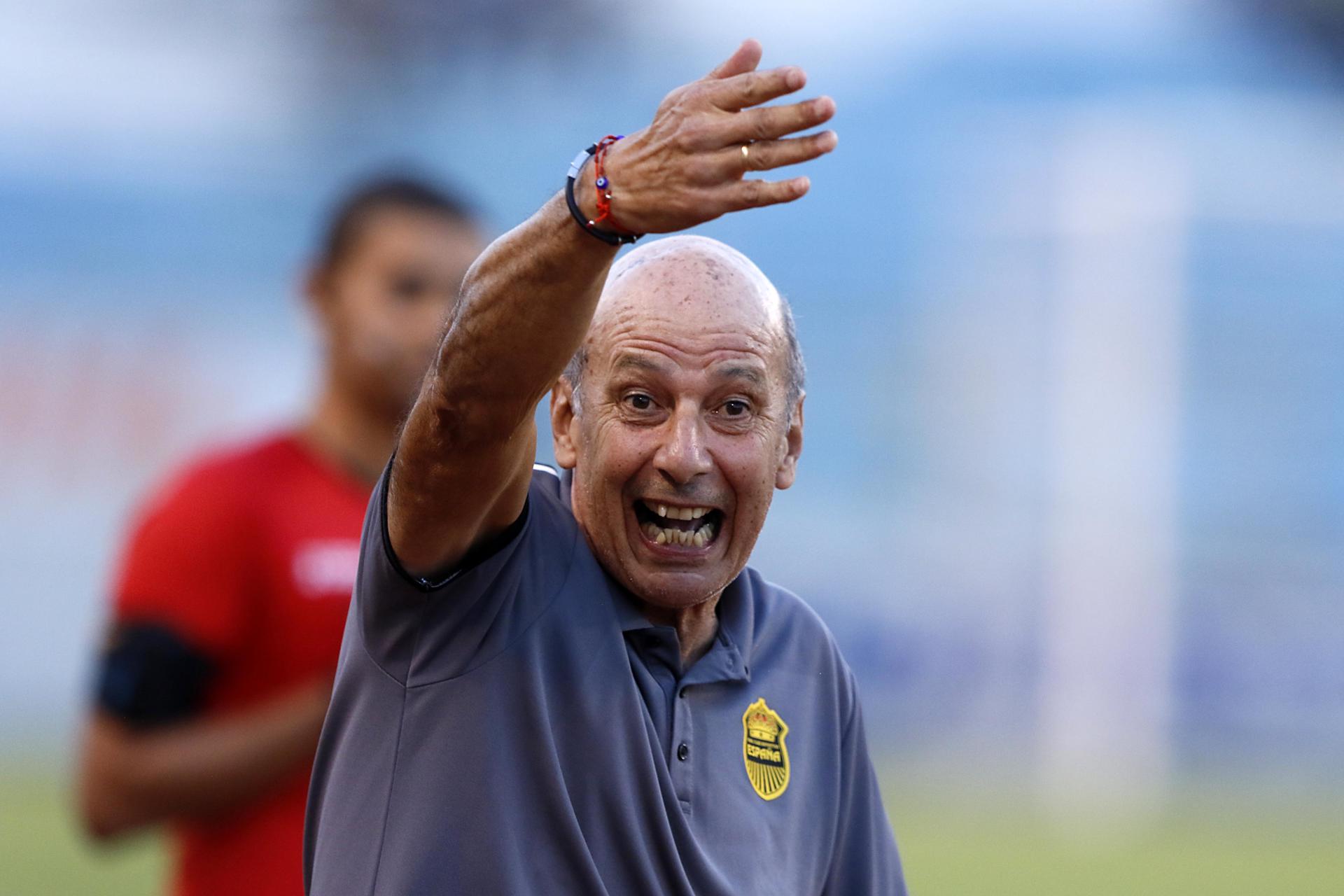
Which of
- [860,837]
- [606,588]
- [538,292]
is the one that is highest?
[538,292]

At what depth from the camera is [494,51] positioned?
54.5 ft

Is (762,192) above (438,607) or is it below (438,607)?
above

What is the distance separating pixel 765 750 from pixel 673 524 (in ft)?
1.32

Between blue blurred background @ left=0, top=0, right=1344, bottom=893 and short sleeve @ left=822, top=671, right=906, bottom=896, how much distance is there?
850 cm

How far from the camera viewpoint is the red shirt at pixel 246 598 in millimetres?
3809

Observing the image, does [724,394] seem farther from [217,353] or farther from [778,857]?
[217,353]

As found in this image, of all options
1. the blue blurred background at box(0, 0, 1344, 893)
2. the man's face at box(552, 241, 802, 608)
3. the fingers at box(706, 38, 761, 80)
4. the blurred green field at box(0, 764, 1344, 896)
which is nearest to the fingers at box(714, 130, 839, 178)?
the fingers at box(706, 38, 761, 80)

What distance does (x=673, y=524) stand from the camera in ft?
8.27

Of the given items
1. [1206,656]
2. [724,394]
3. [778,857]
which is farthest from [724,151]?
[1206,656]

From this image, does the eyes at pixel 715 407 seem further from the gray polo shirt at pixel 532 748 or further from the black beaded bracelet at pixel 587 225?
the black beaded bracelet at pixel 587 225

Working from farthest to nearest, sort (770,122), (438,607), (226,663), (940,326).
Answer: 1. (940,326)
2. (226,663)
3. (438,607)
4. (770,122)

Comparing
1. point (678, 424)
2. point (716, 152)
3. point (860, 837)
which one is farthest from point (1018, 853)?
point (716, 152)

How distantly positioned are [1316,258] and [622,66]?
7.76 m

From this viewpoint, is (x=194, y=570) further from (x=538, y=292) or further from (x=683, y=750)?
(x=538, y=292)
